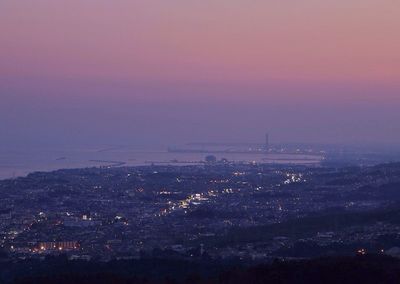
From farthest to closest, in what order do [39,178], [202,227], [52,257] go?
[39,178], [202,227], [52,257]

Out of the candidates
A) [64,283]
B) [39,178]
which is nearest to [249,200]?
[39,178]

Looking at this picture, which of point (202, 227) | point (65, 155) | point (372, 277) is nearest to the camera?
point (372, 277)

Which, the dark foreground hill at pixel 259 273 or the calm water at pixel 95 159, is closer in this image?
the dark foreground hill at pixel 259 273

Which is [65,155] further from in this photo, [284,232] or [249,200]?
[284,232]

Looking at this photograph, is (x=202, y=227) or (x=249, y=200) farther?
(x=249, y=200)

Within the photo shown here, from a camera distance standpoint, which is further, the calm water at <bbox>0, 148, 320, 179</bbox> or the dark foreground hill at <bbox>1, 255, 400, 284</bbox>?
the calm water at <bbox>0, 148, 320, 179</bbox>
